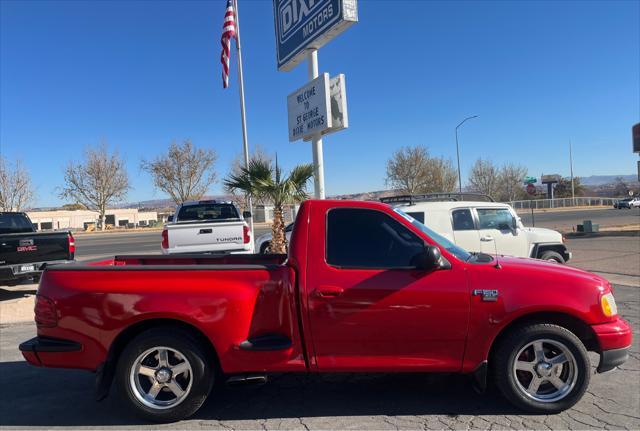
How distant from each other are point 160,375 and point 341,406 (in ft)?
5.11

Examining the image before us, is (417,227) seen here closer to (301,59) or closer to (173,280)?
(173,280)

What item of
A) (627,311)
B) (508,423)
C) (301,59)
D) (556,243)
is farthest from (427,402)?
(301,59)

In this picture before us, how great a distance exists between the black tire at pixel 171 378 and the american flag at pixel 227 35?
14509 mm

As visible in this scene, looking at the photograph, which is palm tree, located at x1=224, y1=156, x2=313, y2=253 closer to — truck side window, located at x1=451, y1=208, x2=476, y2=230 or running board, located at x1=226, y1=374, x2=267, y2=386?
truck side window, located at x1=451, y1=208, x2=476, y2=230

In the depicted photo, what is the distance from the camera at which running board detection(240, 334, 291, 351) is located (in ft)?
12.1

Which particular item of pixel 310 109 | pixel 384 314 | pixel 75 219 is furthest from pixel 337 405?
pixel 75 219

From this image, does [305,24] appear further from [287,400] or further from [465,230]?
[287,400]

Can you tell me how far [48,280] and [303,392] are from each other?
2.45 meters

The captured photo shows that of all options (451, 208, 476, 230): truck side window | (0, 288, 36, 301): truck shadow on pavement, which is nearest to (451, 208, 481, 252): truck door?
(451, 208, 476, 230): truck side window

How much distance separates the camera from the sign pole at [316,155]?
10008 millimetres

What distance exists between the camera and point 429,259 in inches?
142

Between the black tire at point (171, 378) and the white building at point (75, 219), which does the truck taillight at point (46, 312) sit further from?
the white building at point (75, 219)

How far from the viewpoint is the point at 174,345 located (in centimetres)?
369

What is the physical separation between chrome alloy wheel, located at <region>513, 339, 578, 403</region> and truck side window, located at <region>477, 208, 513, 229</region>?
6109 millimetres
